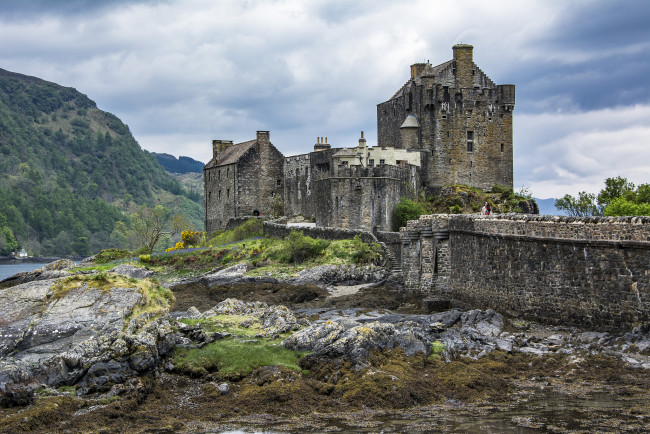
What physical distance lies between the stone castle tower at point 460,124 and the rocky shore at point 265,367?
3147cm

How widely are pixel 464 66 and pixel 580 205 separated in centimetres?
1266

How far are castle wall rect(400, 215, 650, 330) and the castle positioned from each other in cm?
1400

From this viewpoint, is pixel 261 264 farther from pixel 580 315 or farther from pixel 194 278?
pixel 580 315

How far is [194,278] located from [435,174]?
782 inches

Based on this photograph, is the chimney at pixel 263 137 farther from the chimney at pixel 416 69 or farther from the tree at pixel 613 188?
the tree at pixel 613 188

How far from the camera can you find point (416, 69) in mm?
58625

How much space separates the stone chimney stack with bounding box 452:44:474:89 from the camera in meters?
54.9

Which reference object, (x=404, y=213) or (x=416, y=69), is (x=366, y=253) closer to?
(x=404, y=213)

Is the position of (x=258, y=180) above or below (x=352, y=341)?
above

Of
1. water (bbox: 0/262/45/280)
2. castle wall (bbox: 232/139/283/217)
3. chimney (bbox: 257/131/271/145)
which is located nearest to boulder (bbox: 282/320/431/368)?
castle wall (bbox: 232/139/283/217)

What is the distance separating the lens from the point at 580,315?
21.5 metres

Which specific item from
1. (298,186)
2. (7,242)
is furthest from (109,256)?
(7,242)

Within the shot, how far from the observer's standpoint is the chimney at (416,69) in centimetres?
5841

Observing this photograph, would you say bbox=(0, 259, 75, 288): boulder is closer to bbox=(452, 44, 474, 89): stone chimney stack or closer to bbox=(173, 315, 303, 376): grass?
bbox=(173, 315, 303, 376): grass
